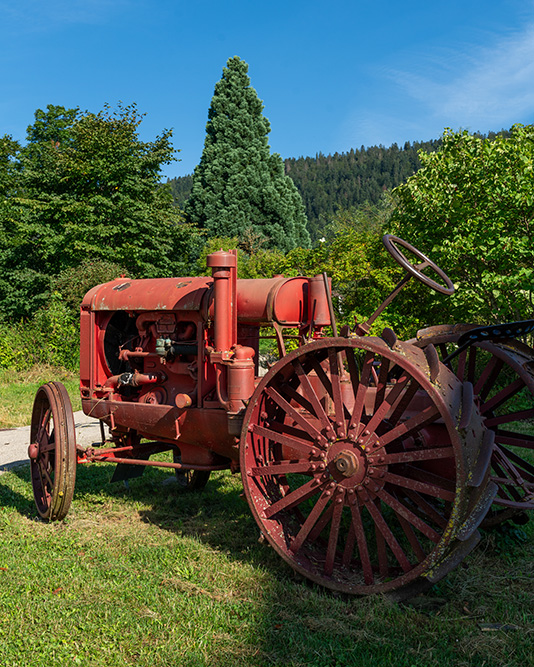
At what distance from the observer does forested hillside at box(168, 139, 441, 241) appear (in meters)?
74.9

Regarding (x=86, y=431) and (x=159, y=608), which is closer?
(x=159, y=608)

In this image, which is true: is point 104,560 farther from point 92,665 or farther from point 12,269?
point 12,269

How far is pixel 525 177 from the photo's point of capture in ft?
25.2

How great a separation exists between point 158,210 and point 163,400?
1368 centimetres

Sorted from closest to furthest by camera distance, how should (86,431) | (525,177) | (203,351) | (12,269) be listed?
(203,351) < (525,177) < (86,431) < (12,269)

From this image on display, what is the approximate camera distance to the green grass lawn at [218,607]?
2.60 meters

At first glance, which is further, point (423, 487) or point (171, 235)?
point (171, 235)

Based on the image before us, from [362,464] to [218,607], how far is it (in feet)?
3.43

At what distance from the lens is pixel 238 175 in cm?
2683

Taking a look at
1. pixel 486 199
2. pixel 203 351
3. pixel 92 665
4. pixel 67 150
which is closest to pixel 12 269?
pixel 67 150

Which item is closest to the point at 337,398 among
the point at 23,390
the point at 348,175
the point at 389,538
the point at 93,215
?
the point at 389,538

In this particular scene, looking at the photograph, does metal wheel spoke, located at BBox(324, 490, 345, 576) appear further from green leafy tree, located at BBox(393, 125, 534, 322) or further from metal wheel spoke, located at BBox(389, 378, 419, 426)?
green leafy tree, located at BBox(393, 125, 534, 322)

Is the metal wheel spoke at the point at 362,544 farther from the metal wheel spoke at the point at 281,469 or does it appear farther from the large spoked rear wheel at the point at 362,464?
the metal wheel spoke at the point at 281,469

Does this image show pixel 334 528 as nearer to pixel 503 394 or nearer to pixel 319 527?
pixel 319 527
